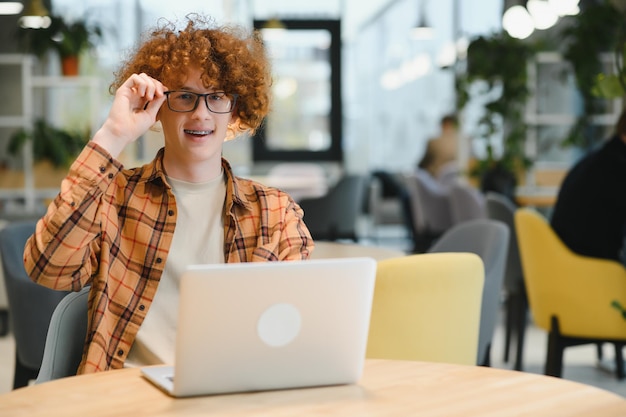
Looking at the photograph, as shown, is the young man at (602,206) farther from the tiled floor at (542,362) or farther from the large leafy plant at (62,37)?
the large leafy plant at (62,37)

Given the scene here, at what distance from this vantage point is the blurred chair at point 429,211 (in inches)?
319

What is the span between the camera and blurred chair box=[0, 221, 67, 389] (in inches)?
114

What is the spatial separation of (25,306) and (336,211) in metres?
5.03

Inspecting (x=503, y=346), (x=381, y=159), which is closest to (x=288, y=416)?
Result: (x=503, y=346)

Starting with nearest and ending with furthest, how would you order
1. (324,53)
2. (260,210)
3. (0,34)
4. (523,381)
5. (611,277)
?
(523,381) → (260,210) → (611,277) → (0,34) → (324,53)

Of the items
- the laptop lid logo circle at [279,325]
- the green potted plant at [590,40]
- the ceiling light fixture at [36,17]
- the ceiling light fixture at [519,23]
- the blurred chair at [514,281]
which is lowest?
the blurred chair at [514,281]

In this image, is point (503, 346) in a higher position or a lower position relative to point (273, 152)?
lower

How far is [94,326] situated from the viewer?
1750 mm

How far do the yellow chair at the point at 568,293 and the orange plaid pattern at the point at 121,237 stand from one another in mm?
1775

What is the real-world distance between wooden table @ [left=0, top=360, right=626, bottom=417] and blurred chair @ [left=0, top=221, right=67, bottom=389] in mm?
1493

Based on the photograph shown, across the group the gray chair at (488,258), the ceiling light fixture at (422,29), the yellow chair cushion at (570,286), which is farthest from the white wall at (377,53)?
the gray chair at (488,258)

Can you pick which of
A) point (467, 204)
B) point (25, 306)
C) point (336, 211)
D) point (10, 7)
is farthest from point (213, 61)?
point (10, 7)

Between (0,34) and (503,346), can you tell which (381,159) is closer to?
(0,34)

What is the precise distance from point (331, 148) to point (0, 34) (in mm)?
3926
